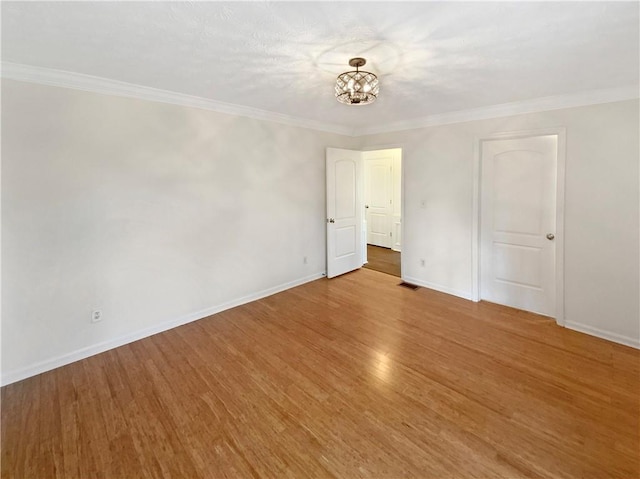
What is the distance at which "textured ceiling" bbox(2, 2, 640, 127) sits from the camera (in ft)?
5.16

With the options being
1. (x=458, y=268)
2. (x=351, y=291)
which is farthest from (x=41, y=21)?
(x=458, y=268)

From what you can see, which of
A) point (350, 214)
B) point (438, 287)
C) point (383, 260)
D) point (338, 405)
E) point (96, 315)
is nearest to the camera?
point (338, 405)

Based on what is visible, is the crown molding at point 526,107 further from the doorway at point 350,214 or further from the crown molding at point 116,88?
the crown molding at point 116,88

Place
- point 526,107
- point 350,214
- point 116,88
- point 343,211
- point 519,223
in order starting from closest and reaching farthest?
point 116,88, point 526,107, point 519,223, point 343,211, point 350,214

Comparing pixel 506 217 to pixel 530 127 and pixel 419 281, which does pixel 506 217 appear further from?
pixel 419 281

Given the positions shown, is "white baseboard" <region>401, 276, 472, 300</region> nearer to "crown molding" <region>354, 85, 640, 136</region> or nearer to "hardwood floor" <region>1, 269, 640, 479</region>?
"hardwood floor" <region>1, 269, 640, 479</region>

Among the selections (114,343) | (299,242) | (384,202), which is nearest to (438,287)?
(299,242)

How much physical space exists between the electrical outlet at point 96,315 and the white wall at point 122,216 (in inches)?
1.6

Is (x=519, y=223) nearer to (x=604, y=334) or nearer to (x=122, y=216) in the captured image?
(x=604, y=334)

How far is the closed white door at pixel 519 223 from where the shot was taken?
10.7ft

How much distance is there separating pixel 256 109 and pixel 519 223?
11.1ft

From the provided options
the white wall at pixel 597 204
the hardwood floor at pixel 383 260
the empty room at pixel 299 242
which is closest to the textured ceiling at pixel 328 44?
the empty room at pixel 299 242

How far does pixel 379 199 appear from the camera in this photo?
7.20m

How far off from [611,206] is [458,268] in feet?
5.39
